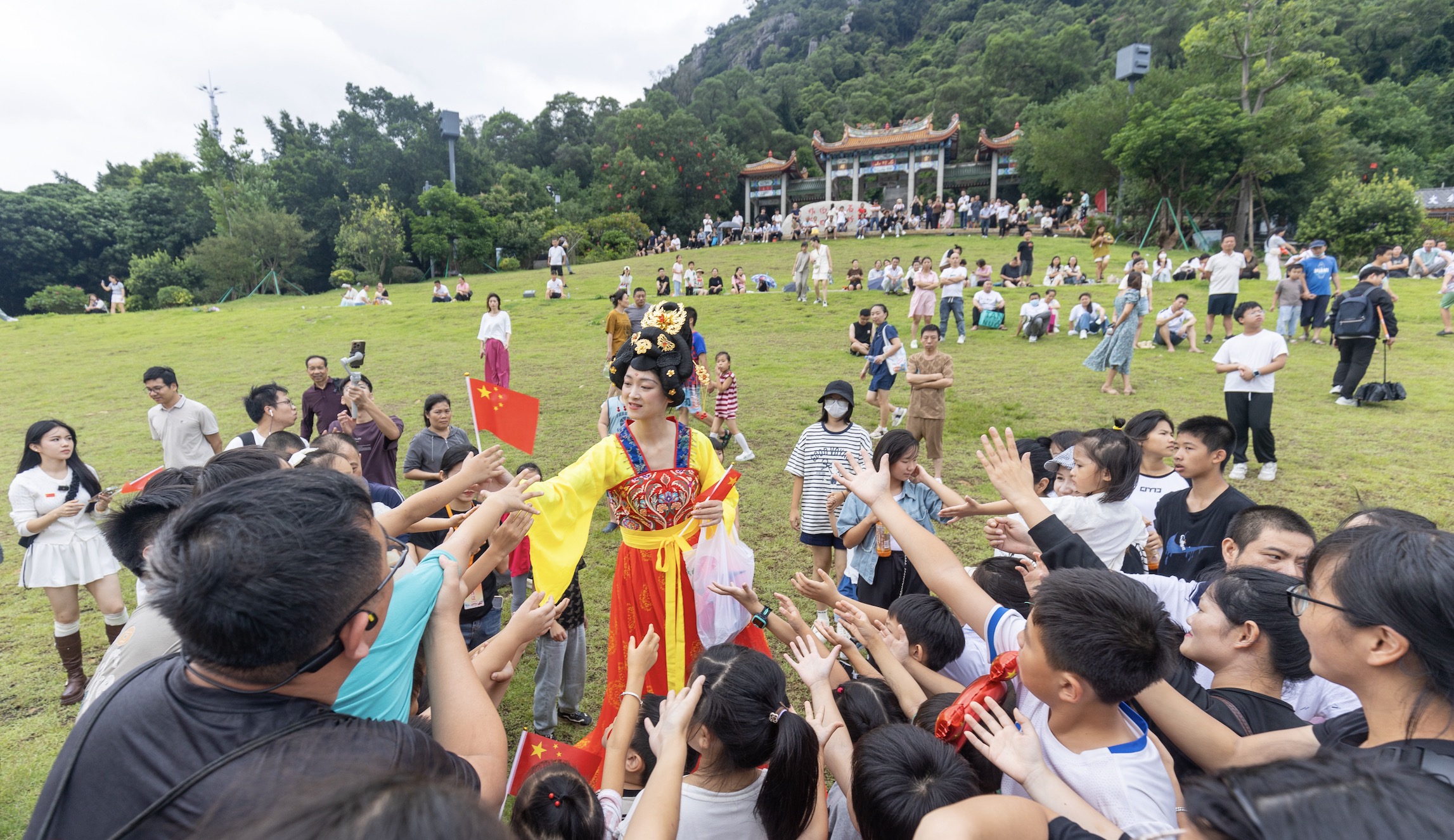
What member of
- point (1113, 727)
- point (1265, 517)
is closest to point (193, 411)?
point (1113, 727)

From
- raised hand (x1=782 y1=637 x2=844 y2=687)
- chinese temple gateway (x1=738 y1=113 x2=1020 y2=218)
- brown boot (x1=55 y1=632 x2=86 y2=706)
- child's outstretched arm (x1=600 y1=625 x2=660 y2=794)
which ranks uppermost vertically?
chinese temple gateway (x1=738 y1=113 x2=1020 y2=218)

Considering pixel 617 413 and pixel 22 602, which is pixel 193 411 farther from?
pixel 617 413

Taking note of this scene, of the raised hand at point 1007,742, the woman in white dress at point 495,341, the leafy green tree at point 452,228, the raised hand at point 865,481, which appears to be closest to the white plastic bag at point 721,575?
the raised hand at point 865,481

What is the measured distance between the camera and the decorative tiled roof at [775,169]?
141ft

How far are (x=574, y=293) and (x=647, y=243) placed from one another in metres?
14.4

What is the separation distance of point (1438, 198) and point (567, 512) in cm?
4138

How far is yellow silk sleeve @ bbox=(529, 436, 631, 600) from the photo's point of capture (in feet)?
10.5

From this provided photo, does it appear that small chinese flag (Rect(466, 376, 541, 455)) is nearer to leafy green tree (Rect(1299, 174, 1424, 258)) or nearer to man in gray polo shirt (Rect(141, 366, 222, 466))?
man in gray polo shirt (Rect(141, 366, 222, 466))

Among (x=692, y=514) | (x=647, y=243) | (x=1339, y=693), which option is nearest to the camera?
(x=1339, y=693)

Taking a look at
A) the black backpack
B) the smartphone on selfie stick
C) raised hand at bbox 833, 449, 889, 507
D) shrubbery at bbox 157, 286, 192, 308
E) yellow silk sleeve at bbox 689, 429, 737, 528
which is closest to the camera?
raised hand at bbox 833, 449, 889, 507

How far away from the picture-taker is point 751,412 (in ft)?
34.0

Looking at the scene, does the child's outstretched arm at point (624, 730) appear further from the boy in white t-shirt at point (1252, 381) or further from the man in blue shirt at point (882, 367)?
the boy in white t-shirt at point (1252, 381)

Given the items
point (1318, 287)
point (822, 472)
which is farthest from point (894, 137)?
point (822, 472)

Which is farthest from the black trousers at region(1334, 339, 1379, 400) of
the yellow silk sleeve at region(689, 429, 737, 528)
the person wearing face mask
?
the person wearing face mask
